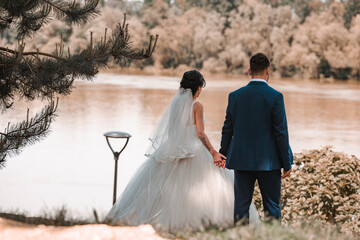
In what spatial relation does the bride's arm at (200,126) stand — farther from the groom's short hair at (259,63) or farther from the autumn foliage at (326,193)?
the autumn foliage at (326,193)

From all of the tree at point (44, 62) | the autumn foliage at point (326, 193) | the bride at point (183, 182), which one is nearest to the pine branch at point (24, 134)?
the tree at point (44, 62)

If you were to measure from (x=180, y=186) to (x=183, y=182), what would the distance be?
0.04 m

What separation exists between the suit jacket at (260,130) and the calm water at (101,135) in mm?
1325

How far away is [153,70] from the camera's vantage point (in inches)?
1866

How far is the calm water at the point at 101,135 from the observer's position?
8.38 metres

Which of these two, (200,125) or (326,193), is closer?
(200,125)

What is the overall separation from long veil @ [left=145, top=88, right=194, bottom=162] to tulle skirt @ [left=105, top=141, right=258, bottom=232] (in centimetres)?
6

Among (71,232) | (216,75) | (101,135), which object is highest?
(216,75)

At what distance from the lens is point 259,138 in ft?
11.1

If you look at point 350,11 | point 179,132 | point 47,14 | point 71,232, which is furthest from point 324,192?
point 350,11

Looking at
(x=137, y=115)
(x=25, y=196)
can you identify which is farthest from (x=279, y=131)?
(x=137, y=115)

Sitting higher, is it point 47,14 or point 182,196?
point 47,14

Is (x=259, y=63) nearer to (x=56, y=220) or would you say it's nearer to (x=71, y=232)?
(x=71, y=232)

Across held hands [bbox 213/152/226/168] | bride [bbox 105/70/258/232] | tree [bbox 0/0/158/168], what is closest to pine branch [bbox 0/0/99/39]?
tree [bbox 0/0/158/168]
